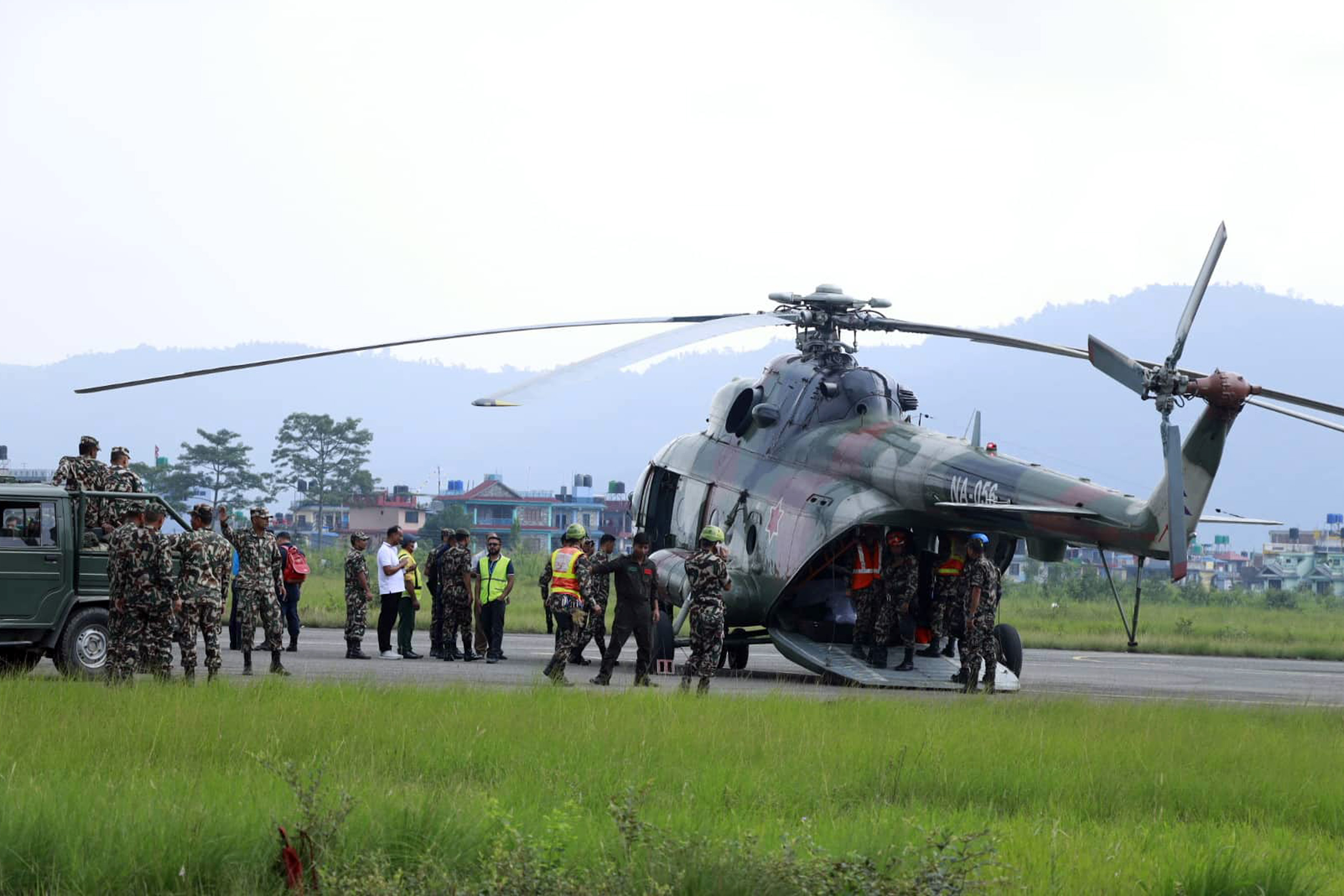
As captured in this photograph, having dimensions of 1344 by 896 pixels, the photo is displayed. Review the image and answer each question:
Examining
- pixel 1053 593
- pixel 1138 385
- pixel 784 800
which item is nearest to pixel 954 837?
pixel 784 800

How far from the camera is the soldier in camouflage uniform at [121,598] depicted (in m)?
14.7

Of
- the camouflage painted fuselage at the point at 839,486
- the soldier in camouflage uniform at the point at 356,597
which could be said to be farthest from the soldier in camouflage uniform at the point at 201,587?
the camouflage painted fuselage at the point at 839,486

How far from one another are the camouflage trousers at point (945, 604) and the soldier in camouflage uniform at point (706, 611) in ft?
11.6

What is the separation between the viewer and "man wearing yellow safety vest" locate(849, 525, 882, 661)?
1892cm

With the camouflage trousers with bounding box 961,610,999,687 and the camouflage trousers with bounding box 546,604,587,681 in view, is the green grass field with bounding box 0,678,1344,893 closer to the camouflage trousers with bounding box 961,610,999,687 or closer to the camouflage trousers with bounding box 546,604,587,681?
the camouflage trousers with bounding box 546,604,587,681

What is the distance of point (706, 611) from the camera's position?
53.9ft

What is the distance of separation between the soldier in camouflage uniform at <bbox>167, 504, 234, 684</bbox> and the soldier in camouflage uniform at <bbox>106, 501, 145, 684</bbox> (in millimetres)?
382

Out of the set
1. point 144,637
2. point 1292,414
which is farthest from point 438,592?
point 1292,414

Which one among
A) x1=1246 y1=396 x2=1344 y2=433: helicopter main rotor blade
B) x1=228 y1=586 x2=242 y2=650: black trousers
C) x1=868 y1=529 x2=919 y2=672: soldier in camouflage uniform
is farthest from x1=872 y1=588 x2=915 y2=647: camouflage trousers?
x1=228 y1=586 x2=242 y2=650: black trousers

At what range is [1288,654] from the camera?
3152 cm

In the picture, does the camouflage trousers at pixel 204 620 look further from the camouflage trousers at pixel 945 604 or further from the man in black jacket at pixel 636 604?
the camouflage trousers at pixel 945 604

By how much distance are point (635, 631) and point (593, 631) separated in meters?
3.56

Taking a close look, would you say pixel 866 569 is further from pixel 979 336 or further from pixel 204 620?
pixel 204 620

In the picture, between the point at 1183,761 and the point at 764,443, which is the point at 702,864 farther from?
the point at 764,443
